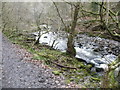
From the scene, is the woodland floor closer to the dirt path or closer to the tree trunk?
the dirt path

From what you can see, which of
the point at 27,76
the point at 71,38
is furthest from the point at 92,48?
the point at 27,76

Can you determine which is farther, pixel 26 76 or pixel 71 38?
pixel 71 38

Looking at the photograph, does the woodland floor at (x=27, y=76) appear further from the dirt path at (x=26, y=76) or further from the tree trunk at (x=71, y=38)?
the tree trunk at (x=71, y=38)

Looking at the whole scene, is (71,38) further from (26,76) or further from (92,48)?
(26,76)

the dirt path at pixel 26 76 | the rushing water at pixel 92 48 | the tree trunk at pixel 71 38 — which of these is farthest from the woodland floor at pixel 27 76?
the rushing water at pixel 92 48

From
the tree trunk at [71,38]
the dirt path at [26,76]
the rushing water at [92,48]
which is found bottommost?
the rushing water at [92,48]

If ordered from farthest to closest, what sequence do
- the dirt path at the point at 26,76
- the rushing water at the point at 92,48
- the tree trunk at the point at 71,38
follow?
the rushing water at the point at 92,48, the tree trunk at the point at 71,38, the dirt path at the point at 26,76

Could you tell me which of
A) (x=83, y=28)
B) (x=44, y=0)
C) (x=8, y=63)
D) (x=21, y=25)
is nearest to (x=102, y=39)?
(x=83, y=28)

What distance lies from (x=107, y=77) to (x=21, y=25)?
16.0m

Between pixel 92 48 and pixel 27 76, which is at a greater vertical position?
pixel 27 76

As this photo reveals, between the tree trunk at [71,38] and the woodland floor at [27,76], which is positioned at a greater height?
the tree trunk at [71,38]

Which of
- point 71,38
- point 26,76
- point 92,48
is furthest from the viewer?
point 92,48

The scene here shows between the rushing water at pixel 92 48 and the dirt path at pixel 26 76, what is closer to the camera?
the dirt path at pixel 26 76

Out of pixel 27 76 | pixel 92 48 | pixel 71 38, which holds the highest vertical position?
pixel 71 38
